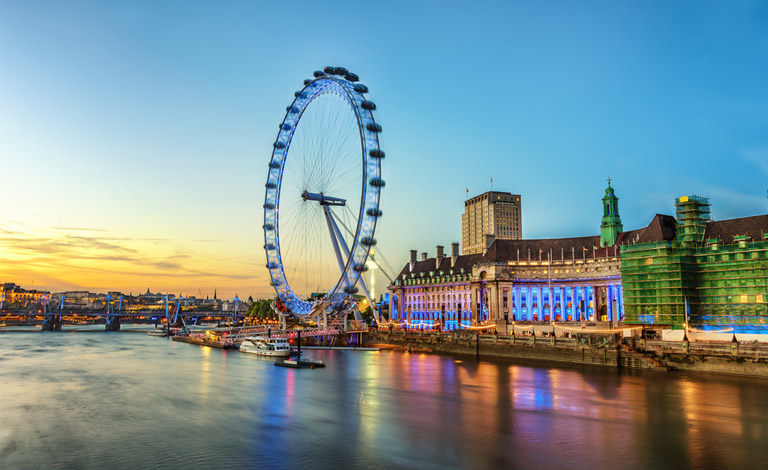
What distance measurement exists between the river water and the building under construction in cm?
1801

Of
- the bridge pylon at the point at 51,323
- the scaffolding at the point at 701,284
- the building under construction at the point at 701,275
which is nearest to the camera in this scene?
the scaffolding at the point at 701,284

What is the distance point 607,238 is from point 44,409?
336ft

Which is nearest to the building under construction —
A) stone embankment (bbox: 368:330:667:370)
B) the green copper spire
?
stone embankment (bbox: 368:330:667:370)

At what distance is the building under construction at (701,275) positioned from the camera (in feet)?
224

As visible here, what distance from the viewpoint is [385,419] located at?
38.7 meters

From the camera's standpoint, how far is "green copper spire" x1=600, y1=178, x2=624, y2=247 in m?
115

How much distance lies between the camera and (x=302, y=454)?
3047 centimetres

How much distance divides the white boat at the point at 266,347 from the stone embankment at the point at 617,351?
80.2 ft

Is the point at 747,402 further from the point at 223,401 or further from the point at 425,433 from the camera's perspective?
the point at 223,401

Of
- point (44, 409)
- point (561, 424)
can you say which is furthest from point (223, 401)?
point (561, 424)

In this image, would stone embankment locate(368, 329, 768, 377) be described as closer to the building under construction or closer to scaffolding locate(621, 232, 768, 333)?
the building under construction

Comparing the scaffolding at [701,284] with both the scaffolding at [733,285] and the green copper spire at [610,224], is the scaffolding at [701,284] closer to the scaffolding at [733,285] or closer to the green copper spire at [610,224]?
the scaffolding at [733,285]

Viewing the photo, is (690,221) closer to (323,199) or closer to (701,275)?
(701,275)

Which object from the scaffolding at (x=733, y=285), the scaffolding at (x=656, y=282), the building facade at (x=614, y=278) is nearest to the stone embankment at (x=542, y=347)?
the building facade at (x=614, y=278)
